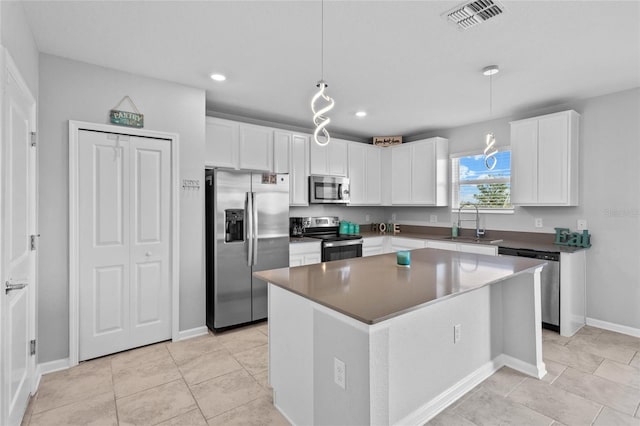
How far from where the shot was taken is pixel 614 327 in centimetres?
352

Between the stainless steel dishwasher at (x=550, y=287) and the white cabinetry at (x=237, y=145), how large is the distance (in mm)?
3296

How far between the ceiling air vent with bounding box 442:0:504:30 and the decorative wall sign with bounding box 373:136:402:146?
334 centimetres

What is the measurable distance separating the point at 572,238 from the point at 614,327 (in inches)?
39.9

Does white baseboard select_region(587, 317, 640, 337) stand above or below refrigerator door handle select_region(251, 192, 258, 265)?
below

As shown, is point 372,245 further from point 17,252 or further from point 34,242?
point 17,252

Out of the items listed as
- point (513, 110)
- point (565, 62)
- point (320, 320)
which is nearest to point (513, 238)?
point (513, 110)

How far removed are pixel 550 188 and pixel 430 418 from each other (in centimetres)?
305

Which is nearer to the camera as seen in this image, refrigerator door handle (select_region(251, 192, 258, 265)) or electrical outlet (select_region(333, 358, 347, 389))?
electrical outlet (select_region(333, 358, 347, 389))

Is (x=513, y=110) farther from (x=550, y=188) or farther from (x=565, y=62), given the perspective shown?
(x=565, y=62)

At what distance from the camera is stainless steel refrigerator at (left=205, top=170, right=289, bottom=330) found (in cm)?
347

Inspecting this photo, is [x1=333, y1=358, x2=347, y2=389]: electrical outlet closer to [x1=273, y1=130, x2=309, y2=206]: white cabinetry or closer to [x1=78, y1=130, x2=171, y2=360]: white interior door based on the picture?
[x1=78, y1=130, x2=171, y2=360]: white interior door

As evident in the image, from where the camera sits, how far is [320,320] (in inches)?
68.0

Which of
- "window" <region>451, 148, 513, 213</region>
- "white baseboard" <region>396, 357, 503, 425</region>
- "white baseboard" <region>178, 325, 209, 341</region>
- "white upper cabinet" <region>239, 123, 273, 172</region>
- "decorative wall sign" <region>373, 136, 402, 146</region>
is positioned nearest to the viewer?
"white baseboard" <region>396, 357, 503, 425</region>

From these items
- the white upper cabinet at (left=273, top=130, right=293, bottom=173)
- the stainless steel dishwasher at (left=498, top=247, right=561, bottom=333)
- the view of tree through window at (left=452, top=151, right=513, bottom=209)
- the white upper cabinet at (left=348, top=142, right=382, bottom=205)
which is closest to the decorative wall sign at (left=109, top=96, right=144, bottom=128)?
the white upper cabinet at (left=273, top=130, right=293, bottom=173)
